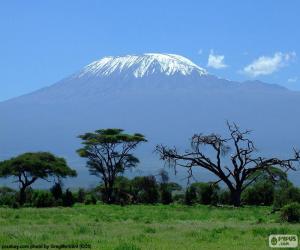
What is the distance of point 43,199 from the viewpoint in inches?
1879

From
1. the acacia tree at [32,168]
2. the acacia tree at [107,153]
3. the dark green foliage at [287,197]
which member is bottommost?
the dark green foliage at [287,197]

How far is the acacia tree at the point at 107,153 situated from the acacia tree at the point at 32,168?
568 centimetres

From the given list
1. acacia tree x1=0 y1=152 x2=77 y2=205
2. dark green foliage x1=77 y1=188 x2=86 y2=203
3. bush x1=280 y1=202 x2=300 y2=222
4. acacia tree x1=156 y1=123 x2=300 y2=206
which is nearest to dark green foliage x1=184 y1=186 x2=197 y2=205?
acacia tree x1=156 y1=123 x2=300 y2=206

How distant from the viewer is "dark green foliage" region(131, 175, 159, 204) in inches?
2249

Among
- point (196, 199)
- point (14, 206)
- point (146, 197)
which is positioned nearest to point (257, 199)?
point (196, 199)

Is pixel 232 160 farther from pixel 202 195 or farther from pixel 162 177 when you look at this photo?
pixel 162 177

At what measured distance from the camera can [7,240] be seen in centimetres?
1683

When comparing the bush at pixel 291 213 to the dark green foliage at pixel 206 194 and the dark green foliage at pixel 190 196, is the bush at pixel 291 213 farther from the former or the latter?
the dark green foliage at pixel 190 196

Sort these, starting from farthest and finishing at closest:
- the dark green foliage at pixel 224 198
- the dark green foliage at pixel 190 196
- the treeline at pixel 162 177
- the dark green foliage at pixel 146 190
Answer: the dark green foliage at pixel 146 190
the dark green foliage at pixel 224 198
the dark green foliage at pixel 190 196
the treeline at pixel 162 177

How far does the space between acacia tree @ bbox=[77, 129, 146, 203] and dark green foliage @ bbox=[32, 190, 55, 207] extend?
1109 centimetres

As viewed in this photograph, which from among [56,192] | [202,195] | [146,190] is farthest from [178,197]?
[56,192]

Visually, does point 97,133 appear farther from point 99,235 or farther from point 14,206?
point 99,235

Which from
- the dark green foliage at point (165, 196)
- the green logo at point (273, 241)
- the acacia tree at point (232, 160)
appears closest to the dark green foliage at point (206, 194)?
the acacia tree at point (232, 160)

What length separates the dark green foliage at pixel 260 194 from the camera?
52438 mm
